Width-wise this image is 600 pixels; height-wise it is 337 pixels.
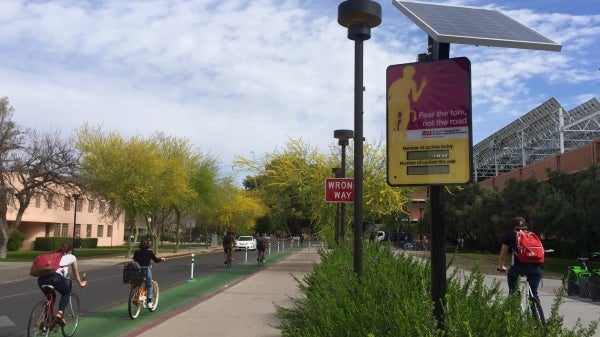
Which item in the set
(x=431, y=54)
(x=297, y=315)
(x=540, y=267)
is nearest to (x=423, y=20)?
(x=431, y=54)

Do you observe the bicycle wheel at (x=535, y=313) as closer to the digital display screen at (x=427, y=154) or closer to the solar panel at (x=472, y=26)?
the digital display screen at (x=427, y=154)

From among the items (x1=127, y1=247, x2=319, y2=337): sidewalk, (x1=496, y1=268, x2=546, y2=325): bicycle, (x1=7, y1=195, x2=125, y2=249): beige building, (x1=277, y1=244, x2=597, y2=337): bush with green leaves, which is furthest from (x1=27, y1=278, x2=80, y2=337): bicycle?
(x1=7, y1=195, x2=125, y2=249): beige building

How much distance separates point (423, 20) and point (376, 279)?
2.61 metres

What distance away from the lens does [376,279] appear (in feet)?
17.9

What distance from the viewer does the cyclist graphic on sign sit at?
389 centimetres

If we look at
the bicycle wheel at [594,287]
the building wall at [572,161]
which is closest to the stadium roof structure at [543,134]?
the building wall at [572,161]

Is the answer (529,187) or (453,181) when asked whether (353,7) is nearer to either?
(453,181)

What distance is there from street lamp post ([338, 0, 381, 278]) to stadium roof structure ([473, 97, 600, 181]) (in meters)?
51.0

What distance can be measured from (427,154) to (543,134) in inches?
2819

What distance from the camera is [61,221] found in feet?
180

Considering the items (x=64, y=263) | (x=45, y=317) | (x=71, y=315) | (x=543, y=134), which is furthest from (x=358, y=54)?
(x=543, y=134)

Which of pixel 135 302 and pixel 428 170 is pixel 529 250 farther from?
pixel 135 302

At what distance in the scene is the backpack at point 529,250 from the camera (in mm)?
7812

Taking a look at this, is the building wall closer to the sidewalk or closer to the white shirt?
the sidewalk
